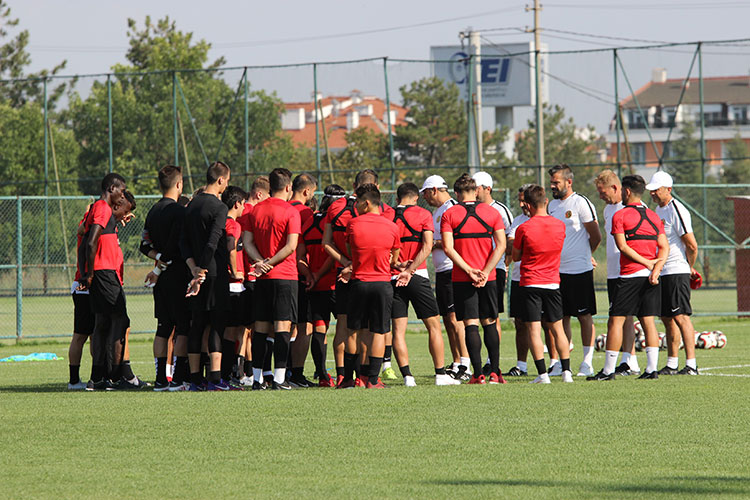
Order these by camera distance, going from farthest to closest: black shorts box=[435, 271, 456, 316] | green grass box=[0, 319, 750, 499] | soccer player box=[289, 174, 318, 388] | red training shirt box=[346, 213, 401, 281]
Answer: black shorts box=[435, 271, 456, 316]
soccer player box=[289, 174, 318, 388]
red training shirt box=[346, 213, 401, 281]
green grass box=[0, 319, 750, 499]

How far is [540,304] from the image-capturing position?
10961 mm

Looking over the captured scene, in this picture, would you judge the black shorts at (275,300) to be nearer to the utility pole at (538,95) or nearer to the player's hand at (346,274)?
the player's hand at (346,274)

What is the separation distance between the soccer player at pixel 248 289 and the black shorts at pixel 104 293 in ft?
4.18

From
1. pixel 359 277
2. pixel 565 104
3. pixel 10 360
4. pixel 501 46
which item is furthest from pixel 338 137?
A: pixel 359 277

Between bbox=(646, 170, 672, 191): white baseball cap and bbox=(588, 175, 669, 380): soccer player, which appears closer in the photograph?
bbox=(588, 175, 669, 380): soccer player

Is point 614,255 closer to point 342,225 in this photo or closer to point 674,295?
point 674,295

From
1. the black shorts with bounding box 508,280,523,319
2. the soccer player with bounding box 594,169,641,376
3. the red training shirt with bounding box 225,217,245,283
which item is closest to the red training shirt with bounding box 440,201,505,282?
the black shorts with bounding box 508,280,523,319

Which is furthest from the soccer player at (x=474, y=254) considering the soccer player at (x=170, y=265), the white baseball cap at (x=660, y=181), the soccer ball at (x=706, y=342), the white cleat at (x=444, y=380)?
the soccer ball at (x=706, y=342)

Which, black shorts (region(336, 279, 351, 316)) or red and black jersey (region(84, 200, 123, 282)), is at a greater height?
red and black jersey (region(84, 200, 123, 282))

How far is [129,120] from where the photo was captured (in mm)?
41688

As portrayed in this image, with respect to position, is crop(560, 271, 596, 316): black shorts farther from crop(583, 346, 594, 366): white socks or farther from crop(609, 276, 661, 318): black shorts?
crop(609, 276, 661, 318): black shorts

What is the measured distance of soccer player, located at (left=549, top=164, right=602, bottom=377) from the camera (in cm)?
1185

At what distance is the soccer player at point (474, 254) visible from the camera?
36.0 feet

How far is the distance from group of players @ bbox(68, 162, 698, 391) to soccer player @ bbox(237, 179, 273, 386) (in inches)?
0.9
